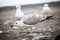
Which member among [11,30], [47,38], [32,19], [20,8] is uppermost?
[20,8]

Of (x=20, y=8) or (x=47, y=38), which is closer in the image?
(x=47, y=38)

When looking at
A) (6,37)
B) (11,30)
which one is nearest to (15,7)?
(11,30)

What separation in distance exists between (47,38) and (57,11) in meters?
0.36

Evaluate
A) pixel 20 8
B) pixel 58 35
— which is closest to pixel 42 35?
pixel 58 35

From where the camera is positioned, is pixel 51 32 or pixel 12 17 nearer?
pixel 51 32

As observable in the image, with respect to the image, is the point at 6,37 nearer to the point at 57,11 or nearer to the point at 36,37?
the point at 36,37

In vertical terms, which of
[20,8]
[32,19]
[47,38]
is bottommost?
[47,38]

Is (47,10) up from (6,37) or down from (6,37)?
up

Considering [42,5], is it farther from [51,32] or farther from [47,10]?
[51,32]

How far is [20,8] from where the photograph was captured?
164 centimetres

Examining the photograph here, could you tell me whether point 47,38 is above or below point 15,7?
below

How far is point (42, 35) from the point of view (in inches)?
60.4

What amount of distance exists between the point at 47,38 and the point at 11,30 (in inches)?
18.5

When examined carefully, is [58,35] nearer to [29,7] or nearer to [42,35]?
[42,35]
